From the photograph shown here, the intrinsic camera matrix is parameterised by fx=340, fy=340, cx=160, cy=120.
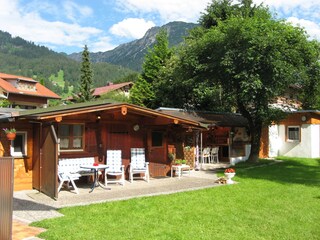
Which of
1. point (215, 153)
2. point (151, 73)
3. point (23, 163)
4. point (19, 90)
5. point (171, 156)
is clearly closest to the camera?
point (23, 163)

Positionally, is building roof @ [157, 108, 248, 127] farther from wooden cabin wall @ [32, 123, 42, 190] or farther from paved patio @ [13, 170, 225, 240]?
wooden cabin wall @ [32, 123, 42, 190]

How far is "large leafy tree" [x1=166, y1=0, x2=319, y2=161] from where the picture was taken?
15.5 m

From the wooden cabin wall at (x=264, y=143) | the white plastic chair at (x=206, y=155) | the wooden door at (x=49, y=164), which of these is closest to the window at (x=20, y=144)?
the wooden door at (x=49, y=164)

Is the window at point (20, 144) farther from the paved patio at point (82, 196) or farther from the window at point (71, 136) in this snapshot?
the paved patio at point (82, 196)

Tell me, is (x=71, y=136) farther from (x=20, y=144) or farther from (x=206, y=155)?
(x=206, y=155)

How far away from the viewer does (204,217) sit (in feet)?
24.4

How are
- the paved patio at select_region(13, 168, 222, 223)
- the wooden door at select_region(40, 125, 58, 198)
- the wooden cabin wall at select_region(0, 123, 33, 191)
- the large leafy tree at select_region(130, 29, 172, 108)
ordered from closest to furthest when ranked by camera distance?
the paved patio at select_region(13, 168, 222, 223) < the wooden door at select_region(40, 125, 58, 198) < the wooden cabin wall at select_region(0, 123, 33, 191) < the large leafy tree at select_region(130, 29, 172, 108)

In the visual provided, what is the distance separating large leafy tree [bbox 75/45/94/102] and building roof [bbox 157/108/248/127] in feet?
81.8

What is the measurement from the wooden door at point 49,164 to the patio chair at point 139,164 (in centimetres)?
318

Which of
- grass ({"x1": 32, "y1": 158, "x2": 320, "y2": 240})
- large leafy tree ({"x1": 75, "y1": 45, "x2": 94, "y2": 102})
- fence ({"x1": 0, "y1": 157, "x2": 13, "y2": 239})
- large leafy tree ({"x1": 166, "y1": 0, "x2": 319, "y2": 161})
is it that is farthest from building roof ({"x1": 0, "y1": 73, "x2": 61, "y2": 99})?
fence ({"x1": 0, "y1": 157, "x2": 13, "y2": 239})

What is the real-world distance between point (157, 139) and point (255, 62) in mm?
5979

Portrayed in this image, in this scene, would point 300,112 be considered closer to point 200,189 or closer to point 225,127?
point 225,127

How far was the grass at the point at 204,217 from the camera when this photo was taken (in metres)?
6.24

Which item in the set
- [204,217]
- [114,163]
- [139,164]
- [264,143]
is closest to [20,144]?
[114,163]
